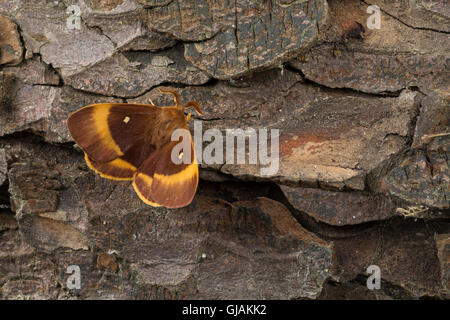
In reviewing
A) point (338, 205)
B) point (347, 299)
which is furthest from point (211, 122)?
point (347, 299)

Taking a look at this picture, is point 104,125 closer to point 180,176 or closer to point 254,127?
point 180,176

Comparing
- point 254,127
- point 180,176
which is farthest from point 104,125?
point 254,127

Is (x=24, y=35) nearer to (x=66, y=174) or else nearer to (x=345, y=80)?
(x=66, y=174)

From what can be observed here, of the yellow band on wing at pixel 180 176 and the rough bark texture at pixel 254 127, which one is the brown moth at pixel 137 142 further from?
the rough bark texture at pixel 254 127

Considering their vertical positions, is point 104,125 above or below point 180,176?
above

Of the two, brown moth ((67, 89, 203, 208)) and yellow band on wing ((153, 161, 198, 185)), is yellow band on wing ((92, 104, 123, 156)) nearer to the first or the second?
brown moth ((67, 89, 203, 208))
